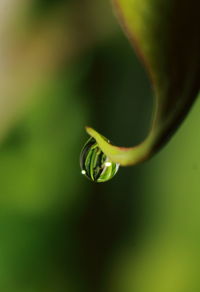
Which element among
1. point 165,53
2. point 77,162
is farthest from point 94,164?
point 77,162

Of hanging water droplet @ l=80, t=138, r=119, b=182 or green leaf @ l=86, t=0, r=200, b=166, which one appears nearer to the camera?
green leaf @ l=86, t=0, r=200, b=166

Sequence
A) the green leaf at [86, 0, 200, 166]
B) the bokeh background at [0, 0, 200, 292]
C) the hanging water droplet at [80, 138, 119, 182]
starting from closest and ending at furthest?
the green leaf at [86, 0, 200, 166] < the hanging water droplet at [80, 138, 119, 182] < the bokeh background at [0, 0, 200, 292]

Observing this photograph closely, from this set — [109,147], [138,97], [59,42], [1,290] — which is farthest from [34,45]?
[109,147]

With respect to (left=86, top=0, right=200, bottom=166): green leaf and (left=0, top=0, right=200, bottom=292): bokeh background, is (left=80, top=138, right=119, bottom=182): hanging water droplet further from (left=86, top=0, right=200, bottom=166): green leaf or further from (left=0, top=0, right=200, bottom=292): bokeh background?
(left=0, top=0, right=200, bottom=292): bokeh background

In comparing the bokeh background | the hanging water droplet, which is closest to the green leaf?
the hanging water droplet

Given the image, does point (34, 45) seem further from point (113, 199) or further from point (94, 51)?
point (113, 199)

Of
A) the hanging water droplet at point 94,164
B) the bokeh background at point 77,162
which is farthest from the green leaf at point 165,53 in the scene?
the bokeh background at point 77,162

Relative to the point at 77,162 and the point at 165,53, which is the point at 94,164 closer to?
the point at 165,53
